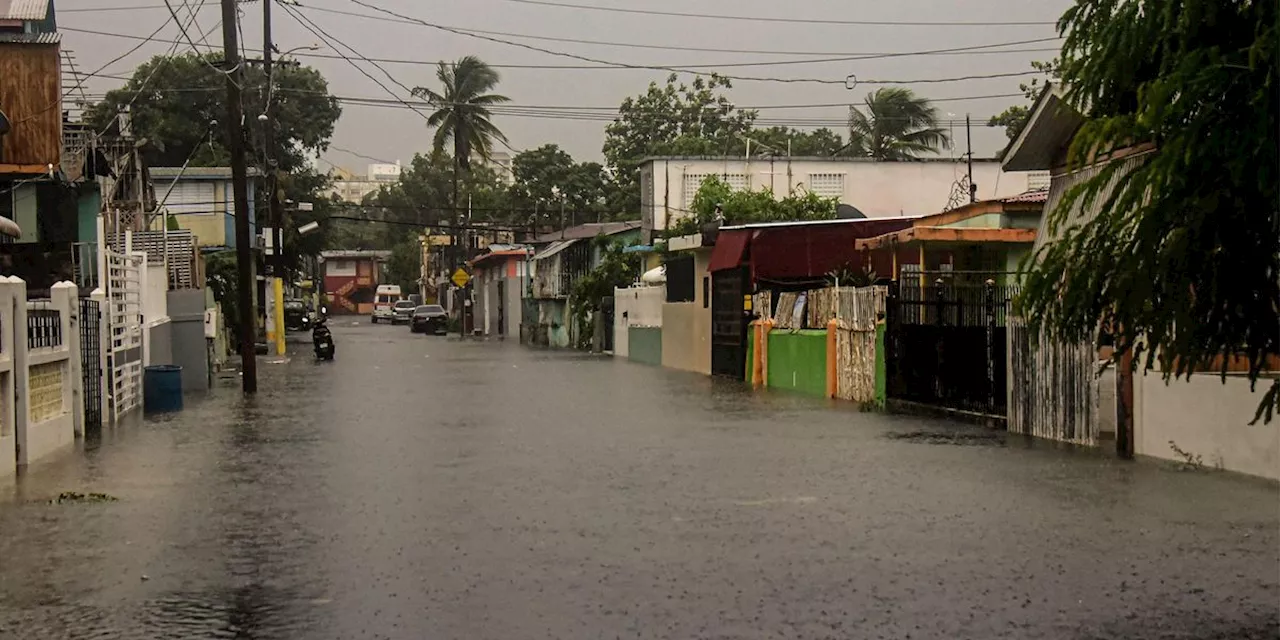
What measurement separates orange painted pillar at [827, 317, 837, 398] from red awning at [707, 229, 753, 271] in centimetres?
817

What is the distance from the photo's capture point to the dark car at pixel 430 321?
81.2m

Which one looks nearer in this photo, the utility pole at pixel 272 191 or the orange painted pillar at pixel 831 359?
the orange painted pillar at pixel 831 359

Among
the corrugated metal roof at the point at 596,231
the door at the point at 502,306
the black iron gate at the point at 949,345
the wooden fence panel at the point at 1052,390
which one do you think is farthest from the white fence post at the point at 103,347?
the door at the point at 502,306

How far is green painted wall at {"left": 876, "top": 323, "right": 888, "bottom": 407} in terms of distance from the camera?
25470 millimetres

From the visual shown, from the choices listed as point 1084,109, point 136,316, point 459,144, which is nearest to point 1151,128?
point 1084,109

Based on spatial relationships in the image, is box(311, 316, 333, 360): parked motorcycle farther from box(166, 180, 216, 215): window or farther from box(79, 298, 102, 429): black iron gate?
box(79, 298, 102, 429): black iron gate

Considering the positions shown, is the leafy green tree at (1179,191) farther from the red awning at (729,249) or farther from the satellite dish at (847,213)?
the satellite dish at (847,213)

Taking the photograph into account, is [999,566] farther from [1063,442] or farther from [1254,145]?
[1063,442]

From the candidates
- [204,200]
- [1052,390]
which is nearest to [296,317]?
[204,200]

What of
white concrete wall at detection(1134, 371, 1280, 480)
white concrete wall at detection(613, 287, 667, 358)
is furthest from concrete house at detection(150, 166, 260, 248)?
white concrete wall at detection(1134, 371, 1280, 480)

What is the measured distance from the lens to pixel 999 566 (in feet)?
33.1

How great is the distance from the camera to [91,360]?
73.5 ft

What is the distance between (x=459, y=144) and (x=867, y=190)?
34.0 m

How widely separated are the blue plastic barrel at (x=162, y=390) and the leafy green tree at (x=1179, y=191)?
20.8m
